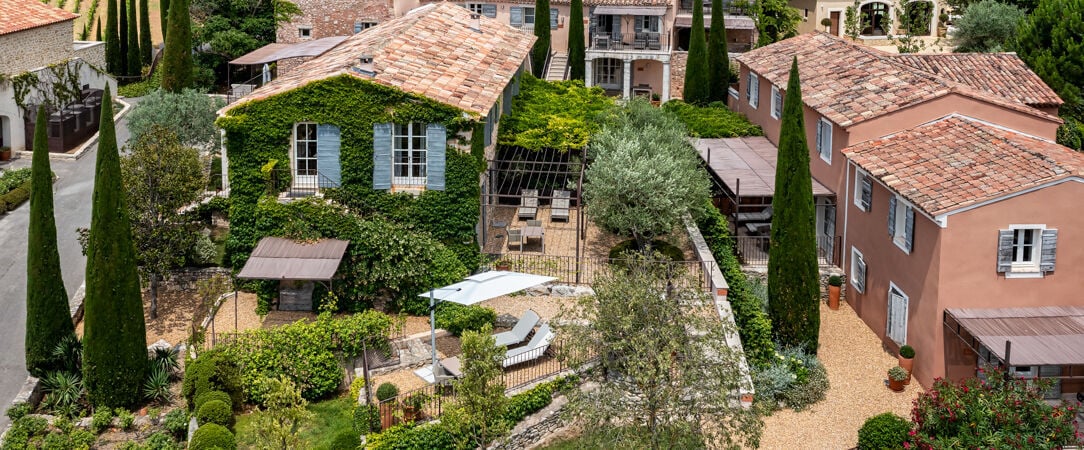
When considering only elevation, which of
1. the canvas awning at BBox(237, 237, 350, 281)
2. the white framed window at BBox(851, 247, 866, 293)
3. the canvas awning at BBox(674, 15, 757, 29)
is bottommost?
the white framed window at BBox(851, 247, 866, 293)

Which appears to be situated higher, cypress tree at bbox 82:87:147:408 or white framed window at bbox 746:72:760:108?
white framed window at bbox 746:72:760:108

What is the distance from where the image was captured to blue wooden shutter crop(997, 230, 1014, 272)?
2636cm

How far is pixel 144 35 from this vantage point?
58.8 meters

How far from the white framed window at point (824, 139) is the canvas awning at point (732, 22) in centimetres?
2200

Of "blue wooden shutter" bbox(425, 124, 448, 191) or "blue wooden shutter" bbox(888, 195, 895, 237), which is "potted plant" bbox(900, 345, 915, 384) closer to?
"blue wooden shutter" bbox(888, 195, 895, 237)

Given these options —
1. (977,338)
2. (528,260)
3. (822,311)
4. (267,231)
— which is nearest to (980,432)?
(977,338)

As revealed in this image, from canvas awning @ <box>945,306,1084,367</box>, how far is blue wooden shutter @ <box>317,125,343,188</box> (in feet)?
48.8

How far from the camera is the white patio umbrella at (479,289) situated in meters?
25.5

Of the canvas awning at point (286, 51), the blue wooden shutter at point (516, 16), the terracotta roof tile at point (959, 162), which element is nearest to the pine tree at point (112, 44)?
the canvas awning at point (286, 51)

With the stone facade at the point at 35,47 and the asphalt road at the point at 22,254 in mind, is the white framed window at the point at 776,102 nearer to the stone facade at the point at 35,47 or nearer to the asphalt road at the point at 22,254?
the asphalt road at the point at 22,254

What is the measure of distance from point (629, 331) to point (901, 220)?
1047cm

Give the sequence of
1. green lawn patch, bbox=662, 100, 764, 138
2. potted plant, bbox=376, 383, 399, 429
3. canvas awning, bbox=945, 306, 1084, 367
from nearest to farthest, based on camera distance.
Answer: potted plant, bbox=376, 383, 399, 429 < canvas awning, bbox=945, 306, 1084, 367 < green lawn patch, bbox=662, 100, 764, 138

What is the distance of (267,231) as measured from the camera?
97.5 ft

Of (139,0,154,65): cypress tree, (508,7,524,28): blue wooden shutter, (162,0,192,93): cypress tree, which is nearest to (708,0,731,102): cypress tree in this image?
(508,7,524,28): blue wooden shutter
